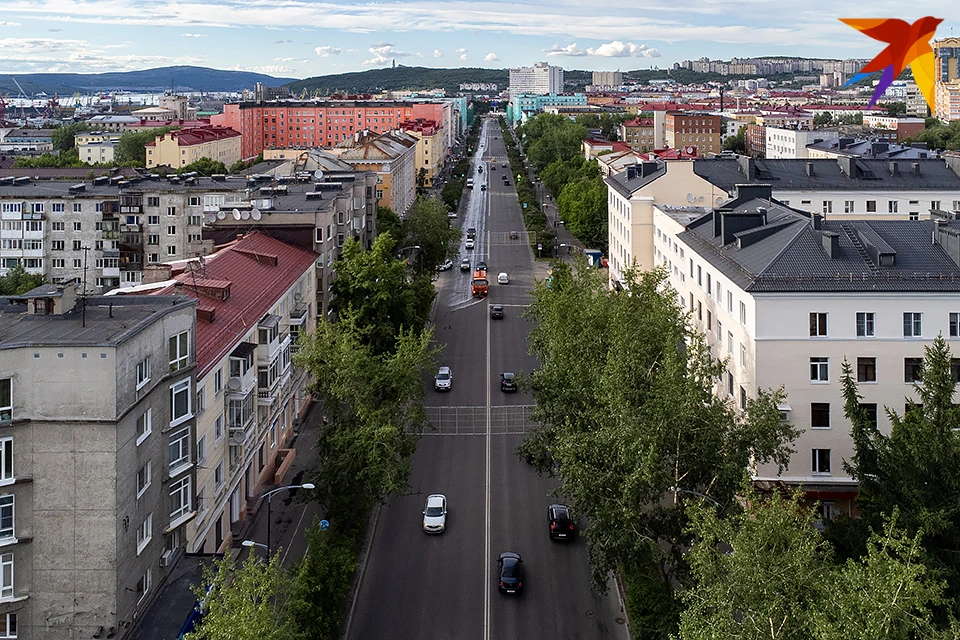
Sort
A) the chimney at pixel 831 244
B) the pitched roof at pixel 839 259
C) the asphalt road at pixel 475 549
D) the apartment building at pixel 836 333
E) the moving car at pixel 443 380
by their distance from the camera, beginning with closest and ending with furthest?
the asphalt road at pixel 475 549 < the apartment building at pixel 836 333 < the pitched roof at pixel 839 259 < the chimney at pixel 831 244 < the moving car at pixel 443 380

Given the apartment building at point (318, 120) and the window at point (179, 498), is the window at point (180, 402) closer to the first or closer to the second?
the window at point (179, 498)

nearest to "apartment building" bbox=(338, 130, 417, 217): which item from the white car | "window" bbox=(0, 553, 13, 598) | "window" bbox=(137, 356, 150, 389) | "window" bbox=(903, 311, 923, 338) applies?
the white car

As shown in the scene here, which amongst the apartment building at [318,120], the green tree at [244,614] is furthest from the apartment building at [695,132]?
the green tree at [244,614]

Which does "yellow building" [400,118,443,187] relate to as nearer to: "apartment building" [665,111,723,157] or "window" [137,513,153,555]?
"apartment building" [665,111,723,157]

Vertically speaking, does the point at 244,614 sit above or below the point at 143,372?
below

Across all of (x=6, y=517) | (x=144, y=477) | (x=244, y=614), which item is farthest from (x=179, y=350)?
(x=244, y=614)

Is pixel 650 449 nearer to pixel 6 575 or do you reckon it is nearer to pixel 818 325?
pixel 818 325
